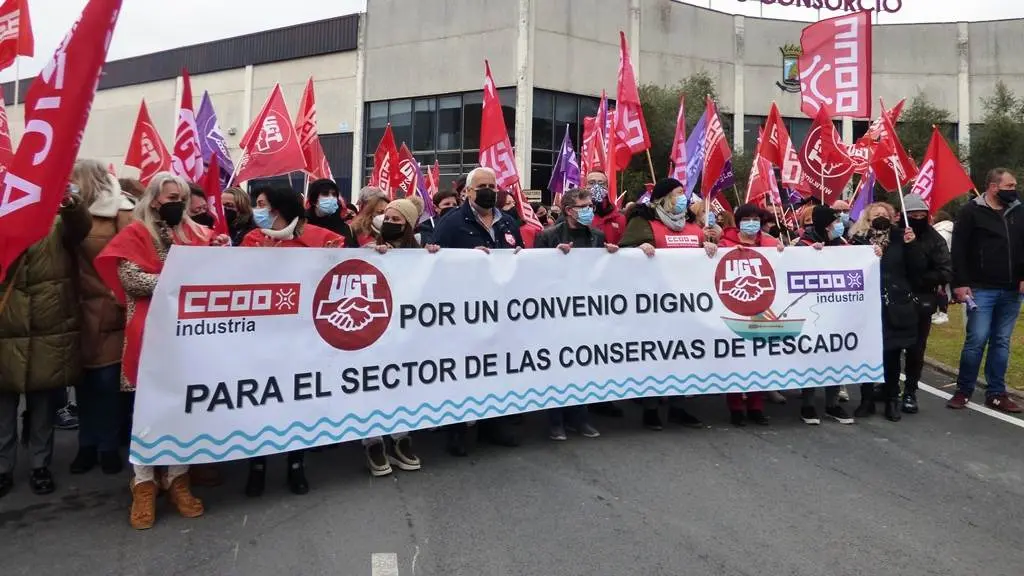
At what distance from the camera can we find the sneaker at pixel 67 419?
5762 mm

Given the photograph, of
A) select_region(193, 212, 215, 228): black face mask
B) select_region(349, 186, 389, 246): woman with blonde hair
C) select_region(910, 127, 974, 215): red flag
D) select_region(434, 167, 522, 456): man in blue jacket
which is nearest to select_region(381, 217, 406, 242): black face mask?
select_region(349, 186, 389, 246): woman with blonde hair

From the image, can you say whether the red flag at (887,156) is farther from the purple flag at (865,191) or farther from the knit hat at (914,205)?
the knit hat at (914,205)

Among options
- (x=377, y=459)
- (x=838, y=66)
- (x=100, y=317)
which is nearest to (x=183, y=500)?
(x=377, y=459)

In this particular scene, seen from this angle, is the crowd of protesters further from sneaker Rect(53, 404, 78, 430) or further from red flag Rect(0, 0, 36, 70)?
red flag Rect(0, 0, 36, 70)

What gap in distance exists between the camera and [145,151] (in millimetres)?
7910

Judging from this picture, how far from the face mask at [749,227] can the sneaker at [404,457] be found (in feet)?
10.3

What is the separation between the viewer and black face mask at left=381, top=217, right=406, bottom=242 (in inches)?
189

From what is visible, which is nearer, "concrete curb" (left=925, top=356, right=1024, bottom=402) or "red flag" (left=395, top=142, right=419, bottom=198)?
"concrete curb" (left=925, top=356, right=1024, bottom=402)

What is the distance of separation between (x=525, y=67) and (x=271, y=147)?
2242cm

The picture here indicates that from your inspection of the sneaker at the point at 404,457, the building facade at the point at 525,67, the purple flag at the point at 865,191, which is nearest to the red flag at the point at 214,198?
the sneaker at the point at 404,457

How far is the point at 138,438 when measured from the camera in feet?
12.3

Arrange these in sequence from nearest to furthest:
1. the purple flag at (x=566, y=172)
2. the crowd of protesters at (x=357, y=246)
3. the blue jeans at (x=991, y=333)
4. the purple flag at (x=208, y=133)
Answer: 1. the crowd of protesters at (x=357, y=246)
2. the blue jeans at (x=991, y=333)
3. the purple flag at (x=208, y=133)
4. the purple flag at (x=566, y=172)

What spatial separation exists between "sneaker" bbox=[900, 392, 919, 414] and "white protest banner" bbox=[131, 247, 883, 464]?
601 mm

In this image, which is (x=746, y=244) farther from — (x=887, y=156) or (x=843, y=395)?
(x=887, y=156)
